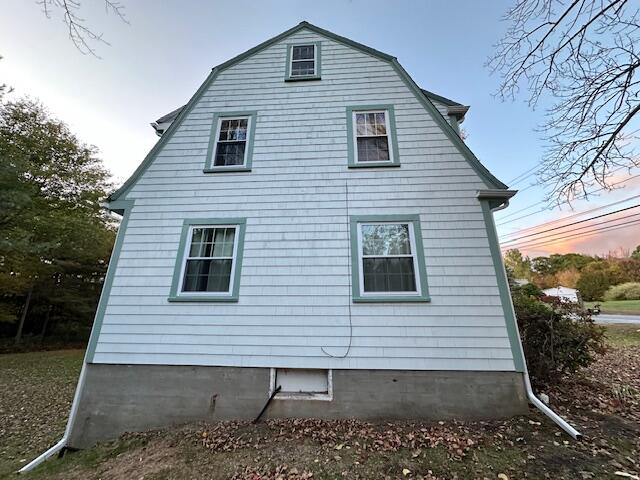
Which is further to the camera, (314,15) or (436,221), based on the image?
(314,15)

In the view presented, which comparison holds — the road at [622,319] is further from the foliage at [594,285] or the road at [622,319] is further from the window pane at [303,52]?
the window pane at [303,52]

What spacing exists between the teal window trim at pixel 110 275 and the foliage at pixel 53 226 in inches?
335

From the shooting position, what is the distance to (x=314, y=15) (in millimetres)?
7277

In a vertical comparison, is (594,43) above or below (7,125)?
below

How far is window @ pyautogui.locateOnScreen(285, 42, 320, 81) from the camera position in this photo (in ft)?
22.5

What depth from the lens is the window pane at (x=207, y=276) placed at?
538cm

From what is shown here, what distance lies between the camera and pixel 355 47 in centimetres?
700

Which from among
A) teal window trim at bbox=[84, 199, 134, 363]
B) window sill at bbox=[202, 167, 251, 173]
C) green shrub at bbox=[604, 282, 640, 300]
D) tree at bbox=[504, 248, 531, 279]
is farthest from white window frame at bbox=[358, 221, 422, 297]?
tree at bbox=[504, 248, 531, 279]

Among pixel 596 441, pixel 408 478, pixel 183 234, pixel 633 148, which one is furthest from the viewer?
pixel 183 234

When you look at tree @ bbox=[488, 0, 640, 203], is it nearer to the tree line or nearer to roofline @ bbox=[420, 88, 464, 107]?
roofline @ bbox=[420, 88, 464, 107]

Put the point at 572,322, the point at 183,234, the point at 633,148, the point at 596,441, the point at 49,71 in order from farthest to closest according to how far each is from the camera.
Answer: the point at 183,234, the point at 572,322, the point at 49,71, the point at 633,148, the point at 596,441

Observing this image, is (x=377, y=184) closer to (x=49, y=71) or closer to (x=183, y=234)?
(x=183, y=234)

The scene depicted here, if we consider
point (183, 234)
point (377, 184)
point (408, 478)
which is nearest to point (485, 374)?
point (408, 478)

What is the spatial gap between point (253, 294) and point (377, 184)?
11.1 feet
